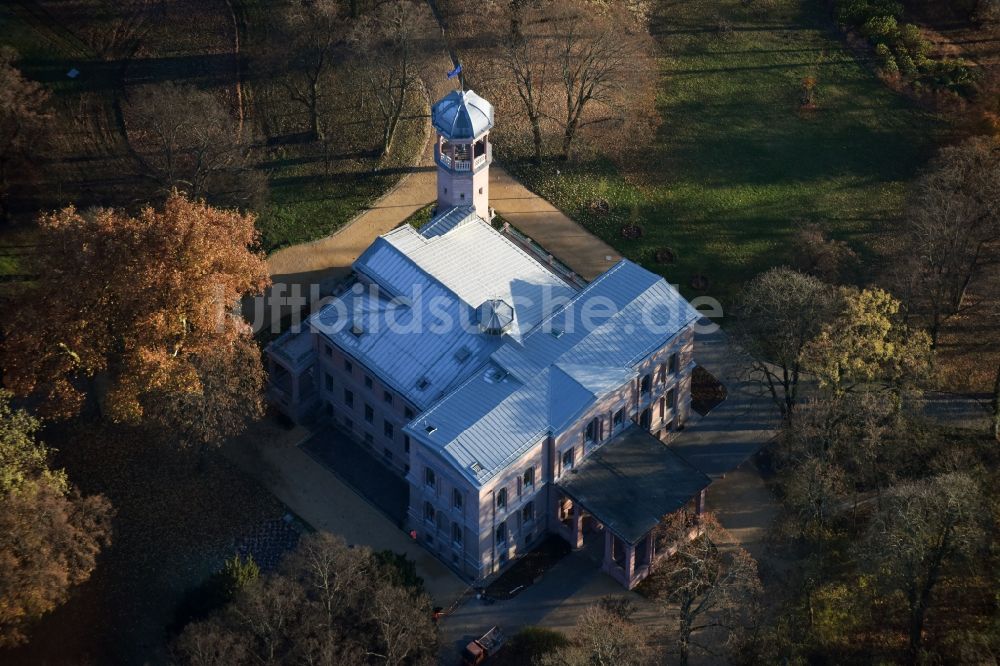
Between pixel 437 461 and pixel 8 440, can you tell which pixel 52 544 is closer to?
pixel 8 440

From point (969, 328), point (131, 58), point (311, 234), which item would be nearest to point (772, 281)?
point (969, 328)

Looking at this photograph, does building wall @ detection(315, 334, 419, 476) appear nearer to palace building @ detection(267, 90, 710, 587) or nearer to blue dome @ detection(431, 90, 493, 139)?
palace building @ detection(267, 90, 710, 587)

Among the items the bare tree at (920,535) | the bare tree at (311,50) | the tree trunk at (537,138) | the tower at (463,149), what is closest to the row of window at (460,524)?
the bare tree at (920,535)

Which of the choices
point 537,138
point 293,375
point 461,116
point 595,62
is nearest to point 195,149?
point 293,375

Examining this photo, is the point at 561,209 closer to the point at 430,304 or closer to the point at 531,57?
the point at 531,57

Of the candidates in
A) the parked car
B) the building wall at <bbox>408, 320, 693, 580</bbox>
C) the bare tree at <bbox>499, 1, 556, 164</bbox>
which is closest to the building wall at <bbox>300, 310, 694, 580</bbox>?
the building wall at <bbox>408, 320, 693, 580</bbox>
